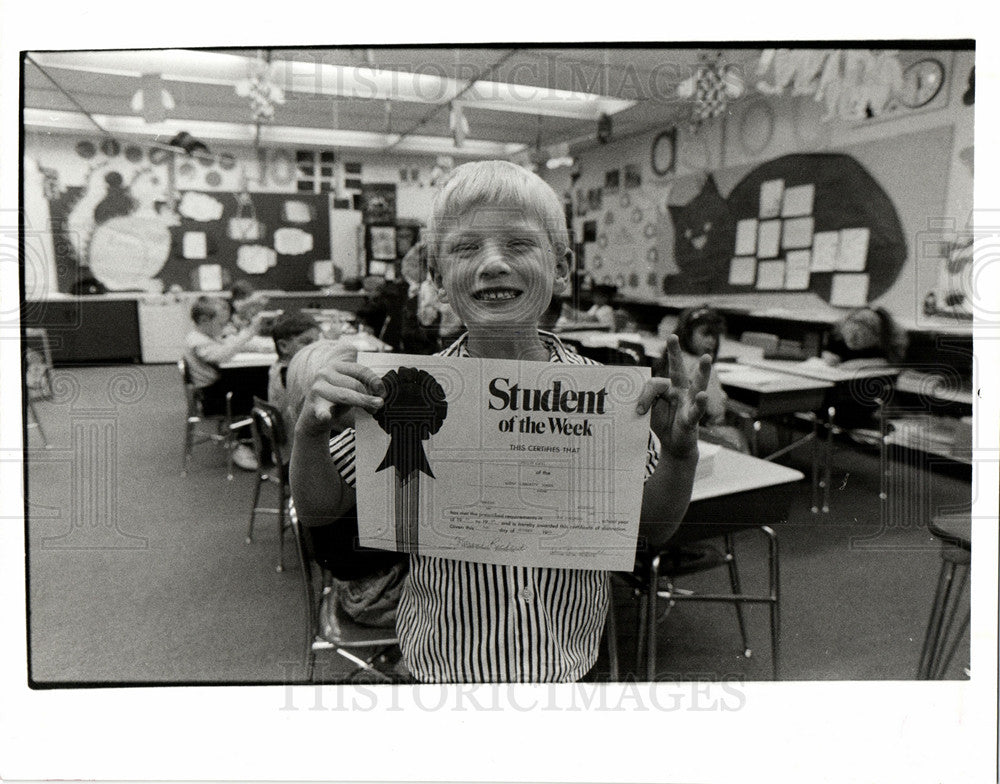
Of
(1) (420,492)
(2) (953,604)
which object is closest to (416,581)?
(1) (420,492)

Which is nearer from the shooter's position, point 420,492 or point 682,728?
point 420,492

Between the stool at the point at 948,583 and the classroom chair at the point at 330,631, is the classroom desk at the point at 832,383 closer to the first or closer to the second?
the stool at the point at 948,583

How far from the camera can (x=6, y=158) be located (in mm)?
1081

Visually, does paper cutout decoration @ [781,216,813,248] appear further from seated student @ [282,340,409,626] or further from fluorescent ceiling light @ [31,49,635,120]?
seated student @ [282,340,409,626]

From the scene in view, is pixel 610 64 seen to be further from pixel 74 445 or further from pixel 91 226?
pixel 74 445

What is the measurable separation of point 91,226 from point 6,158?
0.28m

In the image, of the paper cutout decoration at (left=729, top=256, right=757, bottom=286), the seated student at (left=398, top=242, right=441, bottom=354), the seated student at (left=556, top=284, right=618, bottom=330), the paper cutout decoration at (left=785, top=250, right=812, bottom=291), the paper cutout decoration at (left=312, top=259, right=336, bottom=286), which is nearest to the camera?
the seated student at (left=398, top=242, right=441, bottom=354)

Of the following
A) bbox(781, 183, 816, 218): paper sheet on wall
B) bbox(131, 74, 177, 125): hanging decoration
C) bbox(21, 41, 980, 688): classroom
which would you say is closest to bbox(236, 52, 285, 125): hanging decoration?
bbox(21, 41, 980, 688): classroom

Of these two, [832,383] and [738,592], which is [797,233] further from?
[738,592]

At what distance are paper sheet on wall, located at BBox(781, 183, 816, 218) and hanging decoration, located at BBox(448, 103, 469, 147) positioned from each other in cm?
351

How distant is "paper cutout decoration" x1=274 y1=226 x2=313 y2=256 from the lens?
176 cm

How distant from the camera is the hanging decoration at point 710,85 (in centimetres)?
154

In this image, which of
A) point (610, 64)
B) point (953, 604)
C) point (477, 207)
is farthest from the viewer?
point (953, 604)

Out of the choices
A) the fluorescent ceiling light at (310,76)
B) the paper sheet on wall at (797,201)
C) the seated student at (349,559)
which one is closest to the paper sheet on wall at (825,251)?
the paper sheet on wall at (797,201)
